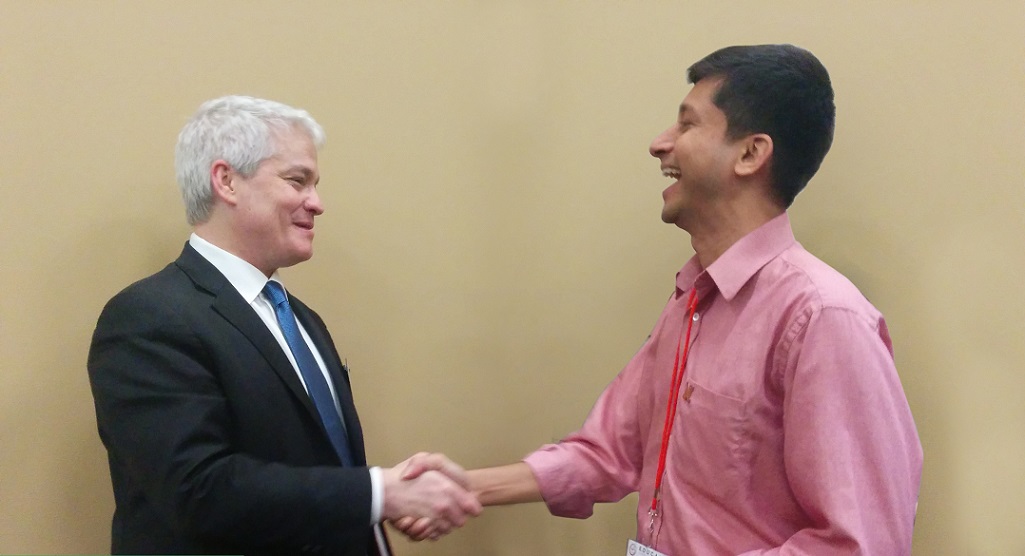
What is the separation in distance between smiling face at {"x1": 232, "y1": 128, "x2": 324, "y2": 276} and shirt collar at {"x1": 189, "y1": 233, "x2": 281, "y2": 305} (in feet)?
0.10

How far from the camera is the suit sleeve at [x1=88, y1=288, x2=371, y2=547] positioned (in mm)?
1249

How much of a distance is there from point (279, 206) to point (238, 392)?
381mm

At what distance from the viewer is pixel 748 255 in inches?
56.7

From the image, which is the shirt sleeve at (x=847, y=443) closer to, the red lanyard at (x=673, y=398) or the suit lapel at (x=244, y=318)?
the red lanyard at (x=673, y=398)

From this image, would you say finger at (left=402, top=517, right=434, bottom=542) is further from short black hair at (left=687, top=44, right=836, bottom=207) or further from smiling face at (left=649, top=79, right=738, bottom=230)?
short black hair at (left=687, top=44, right=836, bottom=207)

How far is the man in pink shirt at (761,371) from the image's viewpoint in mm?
1240

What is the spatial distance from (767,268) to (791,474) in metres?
0.38

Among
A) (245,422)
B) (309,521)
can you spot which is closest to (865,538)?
(309,521)

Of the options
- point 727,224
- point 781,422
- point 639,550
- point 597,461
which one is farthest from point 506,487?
point 727,224

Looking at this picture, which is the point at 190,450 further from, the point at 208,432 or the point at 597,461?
the point at 597,461

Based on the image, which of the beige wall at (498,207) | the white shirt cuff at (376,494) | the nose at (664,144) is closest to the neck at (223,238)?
the beige wall at (498,207)

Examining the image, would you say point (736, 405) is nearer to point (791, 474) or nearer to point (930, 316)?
point (791, 474)

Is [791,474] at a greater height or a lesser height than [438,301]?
lesser

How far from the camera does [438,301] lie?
2.09 metres
